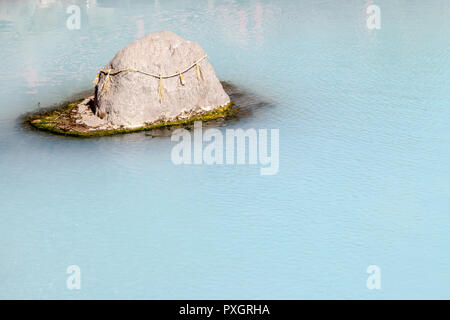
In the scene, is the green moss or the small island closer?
Result: the green moss

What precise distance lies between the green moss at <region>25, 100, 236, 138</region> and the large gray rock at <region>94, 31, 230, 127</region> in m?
0.17

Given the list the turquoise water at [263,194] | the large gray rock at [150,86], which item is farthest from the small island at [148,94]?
the turquoise water at [263,194]

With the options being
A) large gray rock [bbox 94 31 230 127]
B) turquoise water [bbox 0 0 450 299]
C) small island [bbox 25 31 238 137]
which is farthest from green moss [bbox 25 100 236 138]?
turquoise water [bbox 0 0 450 299]

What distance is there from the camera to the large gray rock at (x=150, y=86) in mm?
11883

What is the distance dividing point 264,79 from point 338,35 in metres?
4.67

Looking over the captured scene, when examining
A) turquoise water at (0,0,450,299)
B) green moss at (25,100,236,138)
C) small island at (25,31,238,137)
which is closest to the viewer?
turquoise water at (0,0,450,299)

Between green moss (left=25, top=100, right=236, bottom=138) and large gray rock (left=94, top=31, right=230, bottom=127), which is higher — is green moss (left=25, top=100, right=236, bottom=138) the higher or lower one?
the lower one

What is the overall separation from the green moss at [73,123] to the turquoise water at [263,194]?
0.30 m

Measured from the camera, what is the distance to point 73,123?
12.2 metres

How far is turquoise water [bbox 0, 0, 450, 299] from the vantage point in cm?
743

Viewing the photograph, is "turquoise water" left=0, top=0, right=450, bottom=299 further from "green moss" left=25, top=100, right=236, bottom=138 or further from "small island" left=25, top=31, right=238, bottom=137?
"small island" left=25, top=31, right=238, bottom=137

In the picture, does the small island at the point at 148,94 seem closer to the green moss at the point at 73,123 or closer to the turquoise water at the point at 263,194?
the green moss at the point at 73,123
